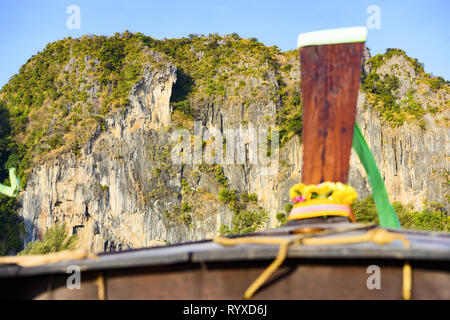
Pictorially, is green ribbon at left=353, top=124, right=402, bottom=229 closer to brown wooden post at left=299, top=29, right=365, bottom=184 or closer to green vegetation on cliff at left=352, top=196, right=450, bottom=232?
brown wooden post at left=299, top=29, right=365, bottom=184

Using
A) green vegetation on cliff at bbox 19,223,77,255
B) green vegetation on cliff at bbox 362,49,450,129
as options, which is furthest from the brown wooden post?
green vegetation on cliff at bbox 362,49,450,129

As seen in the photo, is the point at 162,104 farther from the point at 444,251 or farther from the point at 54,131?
the point at 444,251

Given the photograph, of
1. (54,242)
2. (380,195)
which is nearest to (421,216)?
(54,242)

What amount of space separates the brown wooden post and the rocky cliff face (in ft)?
117

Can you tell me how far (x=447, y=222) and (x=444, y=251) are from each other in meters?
37.0

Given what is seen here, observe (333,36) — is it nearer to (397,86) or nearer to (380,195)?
(380,195)

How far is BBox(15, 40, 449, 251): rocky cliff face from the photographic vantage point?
38188 mm

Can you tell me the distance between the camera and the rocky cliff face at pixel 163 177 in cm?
3819

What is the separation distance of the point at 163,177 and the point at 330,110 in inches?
1503

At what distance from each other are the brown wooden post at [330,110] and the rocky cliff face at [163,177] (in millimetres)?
35593

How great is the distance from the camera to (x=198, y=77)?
47.5m

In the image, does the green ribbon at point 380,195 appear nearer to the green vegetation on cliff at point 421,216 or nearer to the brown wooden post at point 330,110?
the brown wooden post at point 330,110

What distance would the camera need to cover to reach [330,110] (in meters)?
2.49
